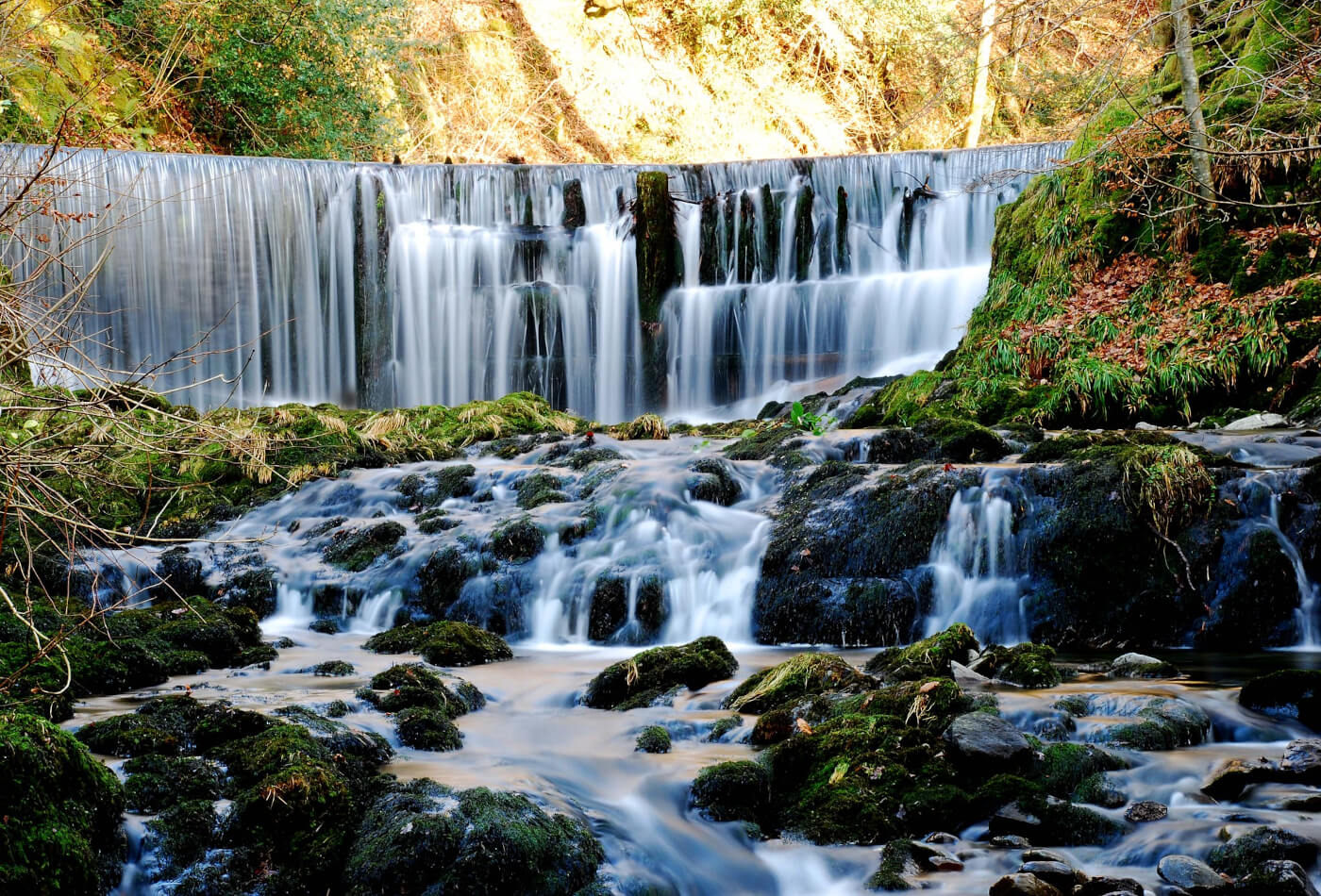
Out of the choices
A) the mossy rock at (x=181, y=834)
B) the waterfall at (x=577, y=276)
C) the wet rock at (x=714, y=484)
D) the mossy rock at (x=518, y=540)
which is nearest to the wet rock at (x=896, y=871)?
the mossy rock at (x=181, y=834)

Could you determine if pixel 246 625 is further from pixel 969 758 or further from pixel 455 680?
pixel 969 758

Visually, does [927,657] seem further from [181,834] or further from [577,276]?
[577,276]

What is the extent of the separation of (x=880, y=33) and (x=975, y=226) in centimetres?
1407

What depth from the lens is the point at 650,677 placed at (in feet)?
18.6

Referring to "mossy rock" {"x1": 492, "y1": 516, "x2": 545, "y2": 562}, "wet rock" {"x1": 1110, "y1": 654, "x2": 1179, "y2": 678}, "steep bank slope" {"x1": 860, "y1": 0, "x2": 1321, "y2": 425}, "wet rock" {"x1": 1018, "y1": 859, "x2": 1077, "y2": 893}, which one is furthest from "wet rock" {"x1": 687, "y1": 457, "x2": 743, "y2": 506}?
"wet rock" {"x1": 1018, "y1": 859, "x2": 1077, "y2": 893}

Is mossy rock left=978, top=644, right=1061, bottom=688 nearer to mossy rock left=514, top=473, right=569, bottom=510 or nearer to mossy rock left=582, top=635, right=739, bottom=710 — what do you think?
mossy rock left=582, top=635, right=739, bottom=710

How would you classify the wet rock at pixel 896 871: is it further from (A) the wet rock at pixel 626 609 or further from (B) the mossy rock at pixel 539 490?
(B) the mossy rock at pixel 539 490

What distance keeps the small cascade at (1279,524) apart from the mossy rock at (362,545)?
21.2 feet

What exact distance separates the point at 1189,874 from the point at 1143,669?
2.23 meters

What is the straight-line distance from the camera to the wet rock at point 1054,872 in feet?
11.1

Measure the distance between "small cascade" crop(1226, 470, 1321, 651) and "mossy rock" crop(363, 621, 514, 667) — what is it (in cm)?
503

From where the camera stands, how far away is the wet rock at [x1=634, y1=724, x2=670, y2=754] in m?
4.82

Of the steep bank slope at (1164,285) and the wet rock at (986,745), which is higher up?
the steep bank slope at (1164,285)

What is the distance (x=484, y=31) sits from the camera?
88.1 feet
